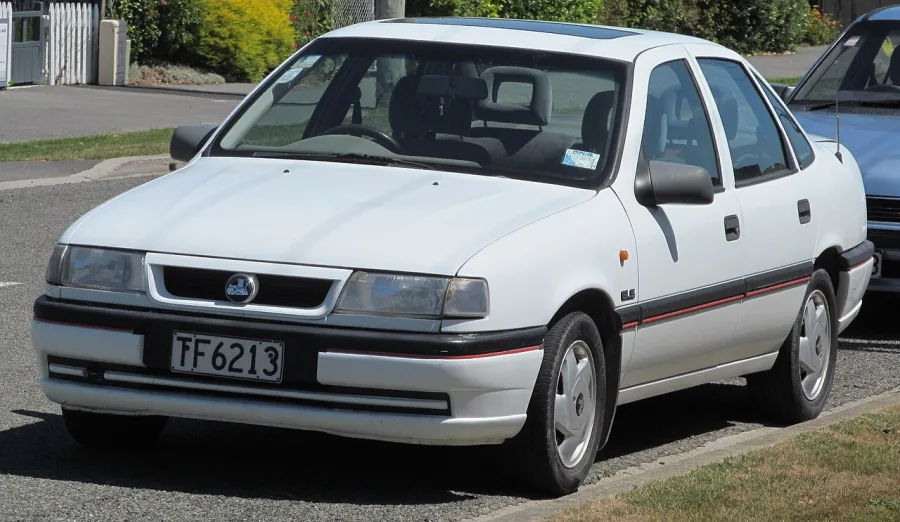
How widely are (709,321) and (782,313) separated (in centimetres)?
65

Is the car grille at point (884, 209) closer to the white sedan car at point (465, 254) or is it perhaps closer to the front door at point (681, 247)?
the white sedan car at point (465, 254)

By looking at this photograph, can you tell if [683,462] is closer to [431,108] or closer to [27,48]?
[431,108]

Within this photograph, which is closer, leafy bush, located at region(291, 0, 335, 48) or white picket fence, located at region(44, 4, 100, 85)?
white picket fence, located at region(44, 4, 100, 85)

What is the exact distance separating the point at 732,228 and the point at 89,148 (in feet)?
37.0

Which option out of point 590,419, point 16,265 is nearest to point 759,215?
point 590,419

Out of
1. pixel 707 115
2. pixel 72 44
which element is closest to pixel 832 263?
pixel 707 115

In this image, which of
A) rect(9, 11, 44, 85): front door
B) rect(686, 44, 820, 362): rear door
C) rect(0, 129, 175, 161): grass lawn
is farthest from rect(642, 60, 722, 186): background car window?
rect(9, 11, 44, 85): front door

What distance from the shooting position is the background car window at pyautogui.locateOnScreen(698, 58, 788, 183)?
273 inches

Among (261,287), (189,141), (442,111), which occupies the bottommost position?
(261,287)

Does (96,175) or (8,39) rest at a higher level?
(8,39)

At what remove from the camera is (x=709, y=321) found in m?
6.43

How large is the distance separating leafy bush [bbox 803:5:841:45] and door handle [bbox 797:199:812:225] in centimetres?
3358

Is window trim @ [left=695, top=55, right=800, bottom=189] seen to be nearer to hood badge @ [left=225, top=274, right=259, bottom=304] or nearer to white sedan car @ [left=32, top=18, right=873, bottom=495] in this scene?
white sedan car @ [left=32, top=18, right=873, bottom=495]

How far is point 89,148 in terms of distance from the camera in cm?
1681
